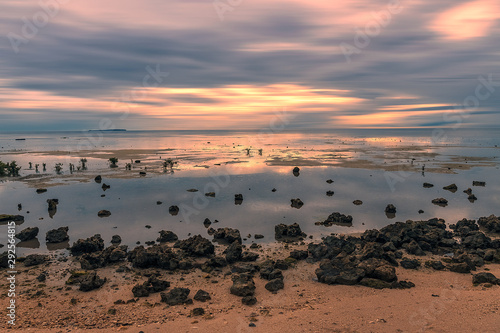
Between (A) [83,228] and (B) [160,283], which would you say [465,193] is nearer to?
(B) [160,283]

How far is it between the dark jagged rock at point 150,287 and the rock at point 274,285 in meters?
6.40

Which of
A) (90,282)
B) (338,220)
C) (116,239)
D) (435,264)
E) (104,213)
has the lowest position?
(435,264)

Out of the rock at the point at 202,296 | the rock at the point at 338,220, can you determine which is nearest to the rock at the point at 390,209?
the rock at the point at 338,220

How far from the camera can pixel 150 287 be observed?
2033 centimetres

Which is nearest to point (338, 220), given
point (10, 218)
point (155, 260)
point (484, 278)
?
point (484, 278)

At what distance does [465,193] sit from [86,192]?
197ft

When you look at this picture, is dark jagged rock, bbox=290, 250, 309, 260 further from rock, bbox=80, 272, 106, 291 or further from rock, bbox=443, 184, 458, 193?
rock, bbox=443, 184, 458, 193

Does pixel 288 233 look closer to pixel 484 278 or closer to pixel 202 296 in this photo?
pixel 202 296

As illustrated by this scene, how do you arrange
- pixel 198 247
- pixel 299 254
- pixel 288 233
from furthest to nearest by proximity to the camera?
1. pixel 288 233
2. pixel 198 247
3. pixel 299 254

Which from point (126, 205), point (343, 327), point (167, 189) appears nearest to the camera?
point (343, 327)

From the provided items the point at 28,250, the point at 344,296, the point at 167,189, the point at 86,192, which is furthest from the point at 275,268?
the point at 86,192

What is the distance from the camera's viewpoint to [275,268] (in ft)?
78.3

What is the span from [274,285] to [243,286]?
2.01 meters

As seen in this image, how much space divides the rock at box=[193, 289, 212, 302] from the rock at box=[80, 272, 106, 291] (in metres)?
6.63
